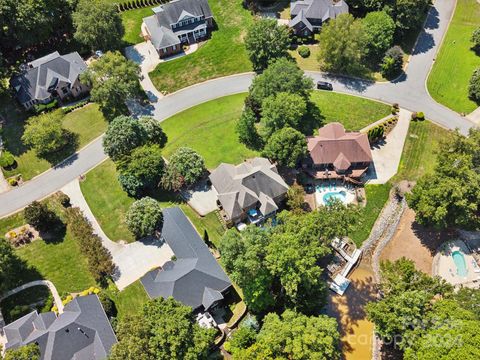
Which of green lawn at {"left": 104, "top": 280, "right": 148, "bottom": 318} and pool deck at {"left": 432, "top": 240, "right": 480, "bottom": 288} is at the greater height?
green lawn at {"left": 104, "top": 280, "right": 148, "bottom": 318}

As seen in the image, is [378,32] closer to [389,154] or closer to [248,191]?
[389,154]

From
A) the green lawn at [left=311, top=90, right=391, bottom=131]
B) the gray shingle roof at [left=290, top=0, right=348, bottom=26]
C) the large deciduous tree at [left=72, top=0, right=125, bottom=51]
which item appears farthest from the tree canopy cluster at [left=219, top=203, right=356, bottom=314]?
the large deciduous tree at [left=72, top=0, right=125, bottom=51]

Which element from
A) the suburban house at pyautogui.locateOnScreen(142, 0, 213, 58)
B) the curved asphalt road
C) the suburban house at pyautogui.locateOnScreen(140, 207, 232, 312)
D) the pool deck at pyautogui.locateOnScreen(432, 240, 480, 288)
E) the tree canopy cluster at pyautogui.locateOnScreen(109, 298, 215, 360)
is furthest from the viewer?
the suburban house at pyautogui.locateOnScreen(142, 0, 213, 58)

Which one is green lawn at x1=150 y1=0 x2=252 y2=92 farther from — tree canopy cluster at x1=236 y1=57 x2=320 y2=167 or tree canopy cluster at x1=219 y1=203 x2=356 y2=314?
tree canopy cluster at x1=219 y1=203 x2=356 y2=314

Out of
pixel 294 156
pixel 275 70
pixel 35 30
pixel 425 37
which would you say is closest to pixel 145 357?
pixel 294 156

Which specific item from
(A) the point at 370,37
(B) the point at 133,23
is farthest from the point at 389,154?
(B) the point at 133,23

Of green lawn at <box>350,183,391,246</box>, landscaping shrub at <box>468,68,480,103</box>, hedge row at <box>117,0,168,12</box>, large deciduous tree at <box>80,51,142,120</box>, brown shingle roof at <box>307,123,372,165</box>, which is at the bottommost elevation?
green lawn at <box>350,183,391,246</box>
